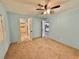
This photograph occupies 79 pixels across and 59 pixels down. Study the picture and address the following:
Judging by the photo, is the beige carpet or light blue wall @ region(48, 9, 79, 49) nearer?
the beige carpet

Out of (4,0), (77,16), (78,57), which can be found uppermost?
(4,0)

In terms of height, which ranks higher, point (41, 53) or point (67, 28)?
point (67, 28)

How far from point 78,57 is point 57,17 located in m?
3.21

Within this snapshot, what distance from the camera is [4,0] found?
2.59 metres

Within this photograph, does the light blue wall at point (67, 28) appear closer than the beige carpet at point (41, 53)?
No

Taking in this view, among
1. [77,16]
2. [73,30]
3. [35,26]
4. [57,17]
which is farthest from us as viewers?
[35,26]

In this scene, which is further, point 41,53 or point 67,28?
point 67,28

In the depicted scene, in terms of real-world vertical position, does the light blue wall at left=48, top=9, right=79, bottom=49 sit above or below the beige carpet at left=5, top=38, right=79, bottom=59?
above

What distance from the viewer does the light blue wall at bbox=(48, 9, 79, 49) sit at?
13.1 feet

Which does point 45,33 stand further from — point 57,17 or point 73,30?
point 73,30

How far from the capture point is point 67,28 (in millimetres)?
4543

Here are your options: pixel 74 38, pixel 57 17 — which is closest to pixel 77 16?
pixel 74 38

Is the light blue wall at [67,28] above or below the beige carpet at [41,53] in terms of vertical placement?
above

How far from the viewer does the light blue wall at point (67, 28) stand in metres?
4.00
